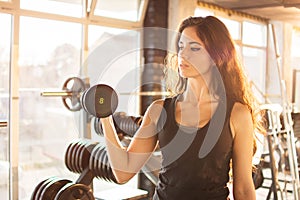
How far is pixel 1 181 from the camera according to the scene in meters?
4.13

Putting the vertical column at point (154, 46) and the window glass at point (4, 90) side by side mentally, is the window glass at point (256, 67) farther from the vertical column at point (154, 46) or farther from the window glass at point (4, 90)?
the window glass at point (4, 90)

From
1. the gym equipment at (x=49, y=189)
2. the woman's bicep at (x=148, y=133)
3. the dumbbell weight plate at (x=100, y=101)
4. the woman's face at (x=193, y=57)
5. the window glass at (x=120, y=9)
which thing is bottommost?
the gym equipment at (x=49, y=189)

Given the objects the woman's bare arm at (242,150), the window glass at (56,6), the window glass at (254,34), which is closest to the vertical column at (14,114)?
the window glass at (56,6)

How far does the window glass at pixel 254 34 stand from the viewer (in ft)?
24.2

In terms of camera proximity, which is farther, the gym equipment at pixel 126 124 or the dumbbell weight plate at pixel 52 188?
the gym equipment at pixel 126 124

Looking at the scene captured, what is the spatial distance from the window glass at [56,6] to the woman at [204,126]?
318 cm

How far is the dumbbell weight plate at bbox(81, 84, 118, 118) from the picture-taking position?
1480 millimetres

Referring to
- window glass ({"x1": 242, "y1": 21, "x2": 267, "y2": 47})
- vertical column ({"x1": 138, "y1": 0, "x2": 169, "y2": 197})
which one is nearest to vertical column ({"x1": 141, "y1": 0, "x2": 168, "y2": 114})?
vertical column ({"x1": 138, "y1": 0, "x2": 169, "y2": 197})

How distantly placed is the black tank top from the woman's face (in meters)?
0.16

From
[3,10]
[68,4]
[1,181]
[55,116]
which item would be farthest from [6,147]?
[68,4]

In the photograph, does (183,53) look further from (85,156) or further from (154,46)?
Result: (154,46)

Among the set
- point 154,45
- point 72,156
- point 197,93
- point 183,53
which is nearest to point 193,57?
point 183,53

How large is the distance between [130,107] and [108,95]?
391 cm

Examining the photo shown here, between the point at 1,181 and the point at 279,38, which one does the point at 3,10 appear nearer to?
the point at 1,181
